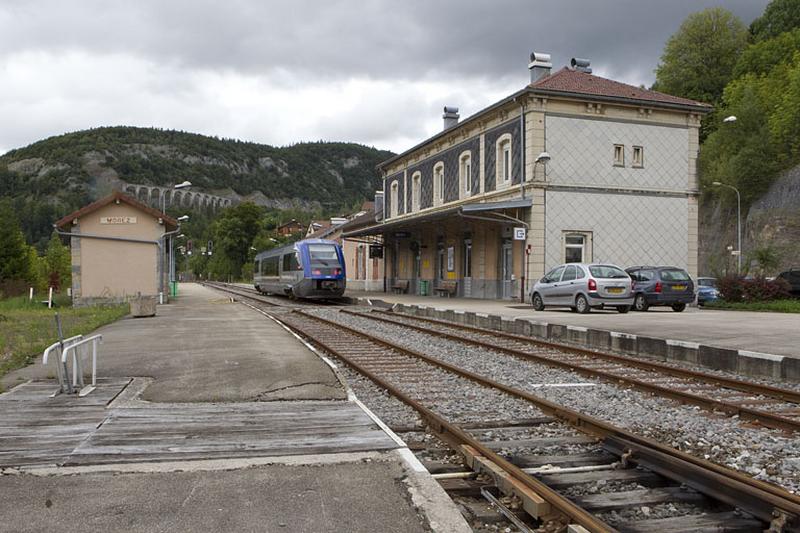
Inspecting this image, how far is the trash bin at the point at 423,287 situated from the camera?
125ft

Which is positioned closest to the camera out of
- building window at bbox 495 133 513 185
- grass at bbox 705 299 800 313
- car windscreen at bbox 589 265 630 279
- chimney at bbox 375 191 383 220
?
car windscreen at bbox 589 265 630 279

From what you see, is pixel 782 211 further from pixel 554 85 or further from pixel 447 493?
pixel 447 493

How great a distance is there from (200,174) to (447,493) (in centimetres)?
18029

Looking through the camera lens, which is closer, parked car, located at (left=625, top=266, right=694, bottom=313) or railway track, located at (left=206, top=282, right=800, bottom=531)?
railway track, located at (left=206, top=282, right=800, bottom=531)

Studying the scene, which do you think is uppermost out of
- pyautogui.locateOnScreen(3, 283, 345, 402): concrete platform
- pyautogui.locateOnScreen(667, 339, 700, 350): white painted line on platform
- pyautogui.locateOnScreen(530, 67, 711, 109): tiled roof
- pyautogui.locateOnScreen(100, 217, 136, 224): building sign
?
pyautogui.locateOnScreen(530, 67, 711, 109): tiled roof

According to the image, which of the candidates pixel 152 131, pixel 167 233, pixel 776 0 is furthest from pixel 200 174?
pixel 167 233

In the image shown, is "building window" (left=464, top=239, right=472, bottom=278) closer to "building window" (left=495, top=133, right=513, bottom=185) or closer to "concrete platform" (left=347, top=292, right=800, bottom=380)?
"building window" (left=495, top=133, right=513, bottom=185)

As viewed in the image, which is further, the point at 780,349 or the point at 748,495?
the point at 780,349

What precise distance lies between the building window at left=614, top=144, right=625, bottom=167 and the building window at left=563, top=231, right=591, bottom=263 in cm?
332

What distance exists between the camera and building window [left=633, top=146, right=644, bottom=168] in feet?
95.4

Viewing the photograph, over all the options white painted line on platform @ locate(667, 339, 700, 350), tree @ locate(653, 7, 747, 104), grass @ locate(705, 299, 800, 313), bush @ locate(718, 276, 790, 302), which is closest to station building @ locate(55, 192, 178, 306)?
white painted line on platform @ locate(667, 339, 700, 350)

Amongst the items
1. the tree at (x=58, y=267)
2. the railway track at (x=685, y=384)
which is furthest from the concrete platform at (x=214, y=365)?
the tree at (x=58, y=267)

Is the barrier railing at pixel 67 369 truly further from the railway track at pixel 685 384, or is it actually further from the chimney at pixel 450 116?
the chimney at pixel 450 116

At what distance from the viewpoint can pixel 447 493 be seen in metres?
4.16
